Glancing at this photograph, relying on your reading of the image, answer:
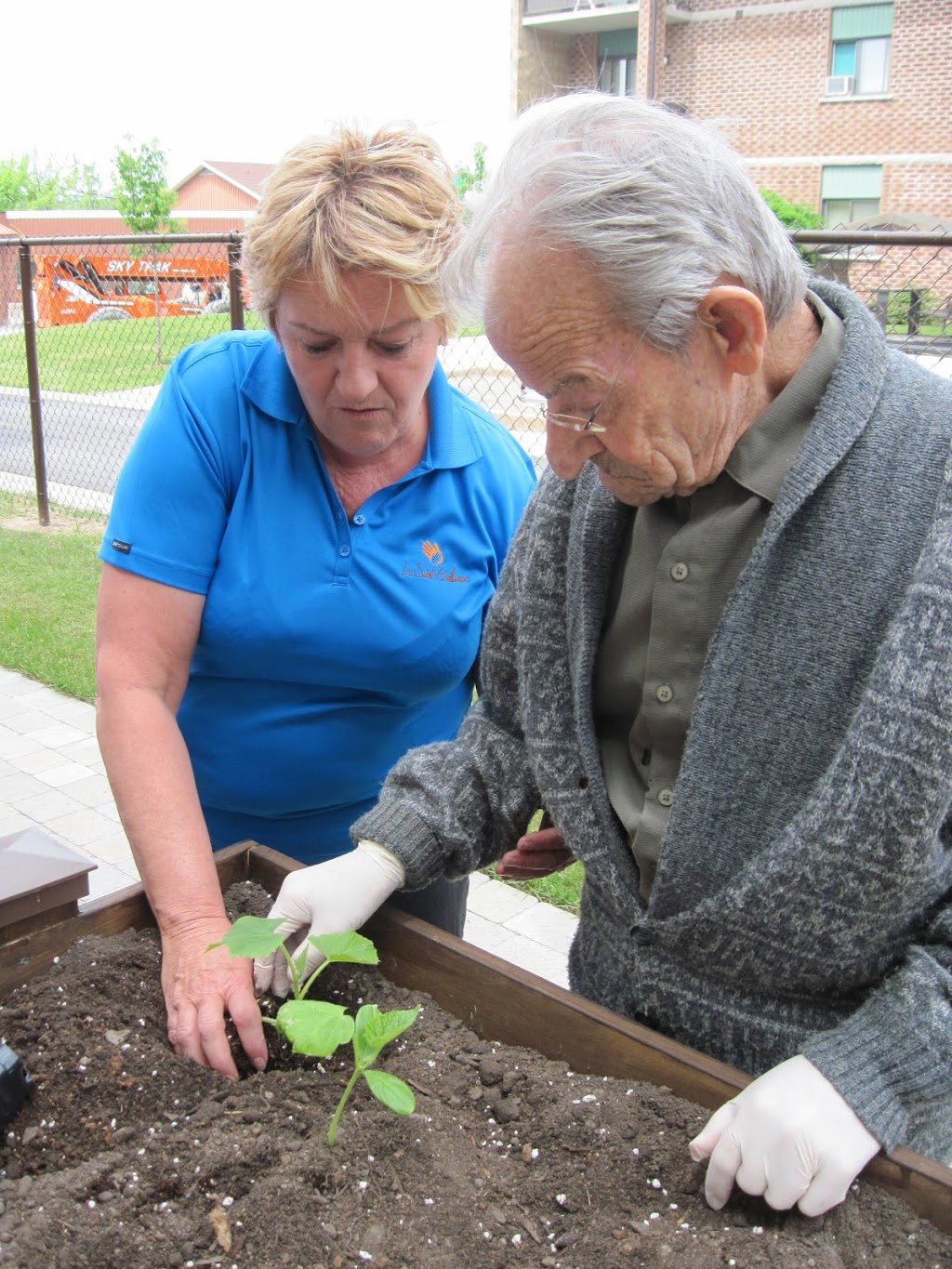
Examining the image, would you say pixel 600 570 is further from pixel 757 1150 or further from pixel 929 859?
pixel 757 1150

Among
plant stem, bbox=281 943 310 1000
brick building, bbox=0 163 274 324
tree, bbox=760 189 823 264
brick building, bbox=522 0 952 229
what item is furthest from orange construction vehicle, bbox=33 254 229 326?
brick building, bbox=0 163 274 324

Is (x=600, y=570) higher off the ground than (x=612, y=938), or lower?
higher

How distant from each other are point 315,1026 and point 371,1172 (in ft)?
0.52

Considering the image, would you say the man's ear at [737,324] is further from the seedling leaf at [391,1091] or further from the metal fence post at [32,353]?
the metal fence post at [32,353]

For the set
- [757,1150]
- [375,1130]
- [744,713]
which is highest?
[744,713]

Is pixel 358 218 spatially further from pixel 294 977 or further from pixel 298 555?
pixel 294 977

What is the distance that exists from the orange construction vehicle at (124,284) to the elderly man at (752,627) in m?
5.08

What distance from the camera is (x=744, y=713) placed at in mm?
1152

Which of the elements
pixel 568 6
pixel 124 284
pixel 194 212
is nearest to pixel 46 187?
pixel 194 212

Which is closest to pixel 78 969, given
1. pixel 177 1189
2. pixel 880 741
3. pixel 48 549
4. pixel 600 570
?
pixel 177 1189

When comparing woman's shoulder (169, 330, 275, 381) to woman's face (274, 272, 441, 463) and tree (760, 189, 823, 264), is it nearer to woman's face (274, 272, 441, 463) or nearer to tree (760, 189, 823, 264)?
woman's face (274, 272, 441, 463)

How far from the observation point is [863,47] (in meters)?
23.8

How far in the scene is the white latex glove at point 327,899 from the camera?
1.45m

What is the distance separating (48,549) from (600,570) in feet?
21.3
